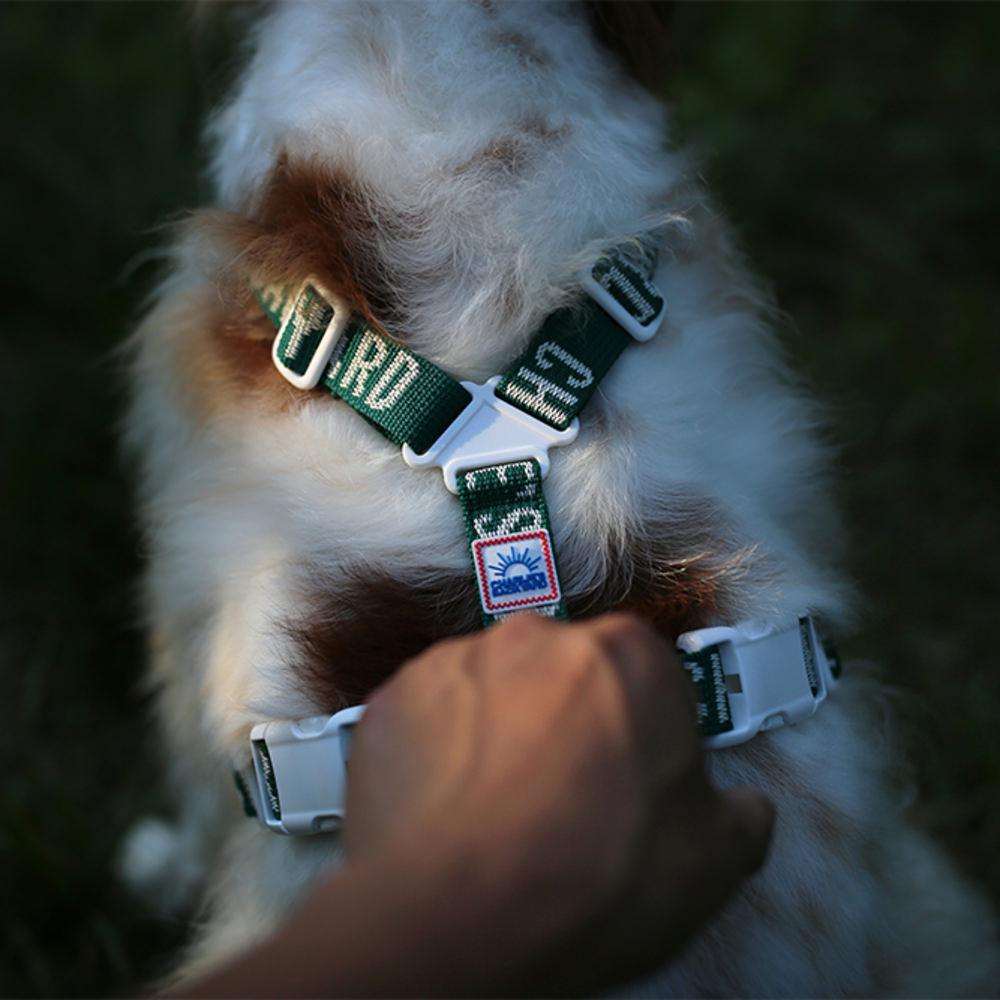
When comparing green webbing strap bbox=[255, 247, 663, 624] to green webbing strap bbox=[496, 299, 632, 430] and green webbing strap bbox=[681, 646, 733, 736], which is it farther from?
green webbing strap bbox=[681, 646, 733, 736]

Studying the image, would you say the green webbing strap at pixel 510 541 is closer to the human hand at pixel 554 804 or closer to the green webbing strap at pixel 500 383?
the green webbing strap at pixel 500 383

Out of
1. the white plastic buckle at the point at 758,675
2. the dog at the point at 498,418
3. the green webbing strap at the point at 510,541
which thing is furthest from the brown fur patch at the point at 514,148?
the white plastic buckle at the point at 758,675

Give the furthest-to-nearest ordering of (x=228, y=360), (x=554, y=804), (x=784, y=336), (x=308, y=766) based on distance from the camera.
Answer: (x=784, y=336)
(x=228, y=360)
(x=308, y=766)
(x=554, y=804)

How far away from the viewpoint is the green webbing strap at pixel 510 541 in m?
1.01

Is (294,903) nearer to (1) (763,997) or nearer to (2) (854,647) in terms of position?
(1) (763,997)

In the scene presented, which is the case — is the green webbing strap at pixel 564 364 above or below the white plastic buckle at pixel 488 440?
above

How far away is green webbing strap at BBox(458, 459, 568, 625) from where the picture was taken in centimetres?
101

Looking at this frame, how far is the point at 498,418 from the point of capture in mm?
1058

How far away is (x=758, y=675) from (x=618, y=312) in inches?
17.7

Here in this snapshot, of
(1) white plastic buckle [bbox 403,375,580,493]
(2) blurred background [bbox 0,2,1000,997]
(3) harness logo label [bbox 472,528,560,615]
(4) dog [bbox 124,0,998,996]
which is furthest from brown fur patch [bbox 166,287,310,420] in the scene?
(2) blurred background [bbox 0,2,1000,997]

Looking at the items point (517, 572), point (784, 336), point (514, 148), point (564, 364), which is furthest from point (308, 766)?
point (784, 336)

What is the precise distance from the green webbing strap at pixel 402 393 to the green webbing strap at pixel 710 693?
0.38 meters

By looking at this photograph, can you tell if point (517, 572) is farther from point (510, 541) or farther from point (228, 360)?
point (228, 360)

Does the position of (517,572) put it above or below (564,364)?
below
